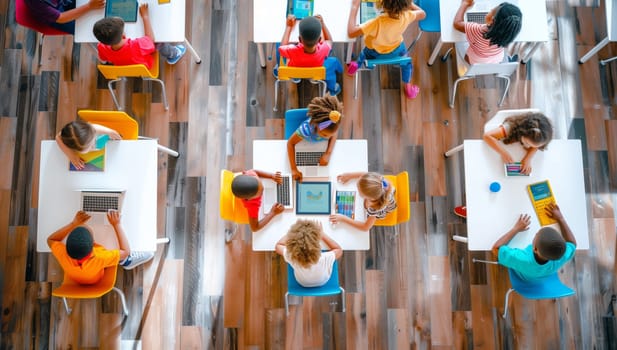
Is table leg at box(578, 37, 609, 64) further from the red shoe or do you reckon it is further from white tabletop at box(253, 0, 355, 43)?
white tabletop at box(253, 0, 355, 43)

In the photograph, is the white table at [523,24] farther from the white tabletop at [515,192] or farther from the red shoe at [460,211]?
the red shoe at [460,211]

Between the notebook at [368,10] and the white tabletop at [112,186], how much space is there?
1768 mm

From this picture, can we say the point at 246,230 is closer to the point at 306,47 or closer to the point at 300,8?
the point at 306,47

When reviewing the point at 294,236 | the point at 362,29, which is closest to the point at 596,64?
the point at 362,29

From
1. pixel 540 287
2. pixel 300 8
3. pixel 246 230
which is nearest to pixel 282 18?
pixel 300 8

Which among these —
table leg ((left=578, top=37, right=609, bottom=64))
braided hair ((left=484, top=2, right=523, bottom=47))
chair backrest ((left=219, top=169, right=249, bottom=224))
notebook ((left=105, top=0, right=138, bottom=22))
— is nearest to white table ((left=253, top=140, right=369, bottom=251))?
chair backrest ((left=219, top=169, right=249, bottom=224))

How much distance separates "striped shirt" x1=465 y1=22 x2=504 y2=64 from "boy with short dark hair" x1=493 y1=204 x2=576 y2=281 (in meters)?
1.13

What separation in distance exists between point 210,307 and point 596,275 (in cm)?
300

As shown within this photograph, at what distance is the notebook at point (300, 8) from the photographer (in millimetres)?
2992

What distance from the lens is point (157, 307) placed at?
3.16m

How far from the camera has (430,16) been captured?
127 inches

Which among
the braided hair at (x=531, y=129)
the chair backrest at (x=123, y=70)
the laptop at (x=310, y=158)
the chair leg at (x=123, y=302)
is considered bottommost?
the chair leg at (x=123, y=302)

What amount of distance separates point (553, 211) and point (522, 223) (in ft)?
0.69

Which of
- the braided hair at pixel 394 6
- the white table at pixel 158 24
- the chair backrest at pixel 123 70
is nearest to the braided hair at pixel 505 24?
the braided hair at pixel 394 6
